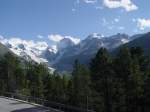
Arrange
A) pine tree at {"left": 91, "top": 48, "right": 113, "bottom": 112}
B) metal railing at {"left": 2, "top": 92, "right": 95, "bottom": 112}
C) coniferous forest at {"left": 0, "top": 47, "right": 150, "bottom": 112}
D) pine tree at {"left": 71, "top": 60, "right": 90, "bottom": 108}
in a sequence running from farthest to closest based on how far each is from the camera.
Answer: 1. pine tree at {"left": 71, "top": 60, "right": 90, "bottom": 108}
2. pine tree at {"left": 91, "top": 48, "right": 113, "bottom": 112}
3. coniferous forest at {"left": 0, "top": 47, "right": 150, "bottom": 112}
4. metal railing at {"left": 2, "top": 92, "right": 95, "bottom": 112}

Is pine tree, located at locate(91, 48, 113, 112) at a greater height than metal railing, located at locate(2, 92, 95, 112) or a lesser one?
greater

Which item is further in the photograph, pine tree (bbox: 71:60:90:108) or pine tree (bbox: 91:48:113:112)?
pine tree (bbox: 71:60:90:108)

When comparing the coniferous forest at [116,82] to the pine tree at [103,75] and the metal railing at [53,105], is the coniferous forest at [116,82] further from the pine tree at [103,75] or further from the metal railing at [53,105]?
the metal railing at [53,105]

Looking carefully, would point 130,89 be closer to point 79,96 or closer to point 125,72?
point 125,72

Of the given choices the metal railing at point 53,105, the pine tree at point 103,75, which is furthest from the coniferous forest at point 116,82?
the metal railing at point 53,105

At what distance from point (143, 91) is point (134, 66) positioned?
3.62 metres

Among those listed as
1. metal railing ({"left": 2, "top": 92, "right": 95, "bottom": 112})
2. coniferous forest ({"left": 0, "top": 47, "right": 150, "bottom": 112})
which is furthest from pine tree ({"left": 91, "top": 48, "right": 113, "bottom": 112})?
metal railing ({"left": 2, "top": 92, "right": 95, "bottom": 112})

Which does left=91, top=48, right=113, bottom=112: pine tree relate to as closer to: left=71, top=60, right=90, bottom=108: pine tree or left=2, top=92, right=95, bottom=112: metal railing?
left=71, top=60, right=90, bottom=108: pine tree

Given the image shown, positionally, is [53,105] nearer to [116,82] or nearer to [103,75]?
[103,75]

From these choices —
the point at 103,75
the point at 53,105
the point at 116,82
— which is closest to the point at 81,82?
the point at 103,75

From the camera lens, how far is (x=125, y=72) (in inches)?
2232

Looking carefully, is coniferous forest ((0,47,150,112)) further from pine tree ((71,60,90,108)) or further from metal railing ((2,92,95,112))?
metal railing ((2,92,95,112))

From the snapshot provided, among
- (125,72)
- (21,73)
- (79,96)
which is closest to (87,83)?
(79,96)

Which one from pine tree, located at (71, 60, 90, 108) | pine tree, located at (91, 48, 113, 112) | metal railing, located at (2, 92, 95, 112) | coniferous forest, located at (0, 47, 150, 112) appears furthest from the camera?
pine tree, located at (71, 60, 90, 108)
